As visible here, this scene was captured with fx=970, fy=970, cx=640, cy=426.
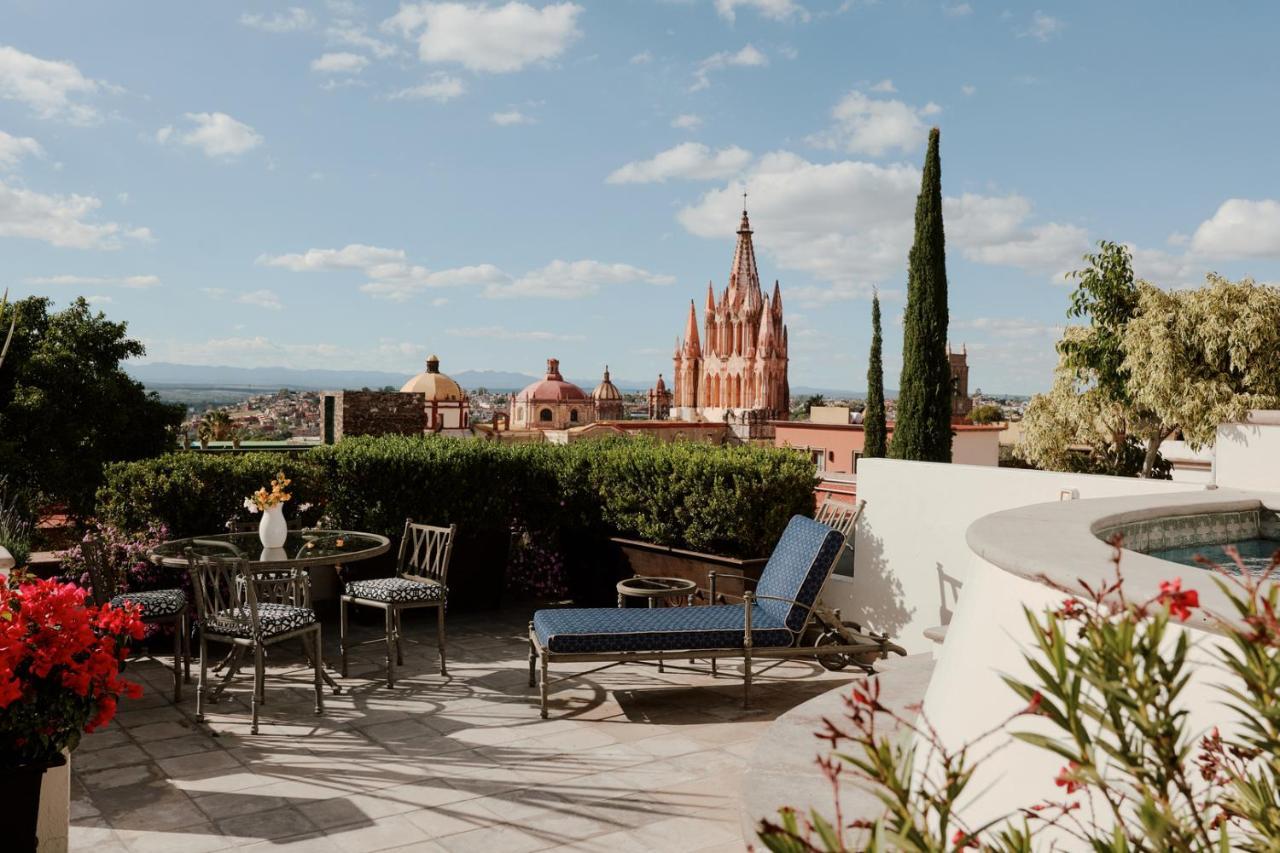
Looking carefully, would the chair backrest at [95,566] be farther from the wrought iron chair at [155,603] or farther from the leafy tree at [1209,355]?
the leafy tree at [1209,355]

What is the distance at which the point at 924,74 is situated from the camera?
18453 millimetres

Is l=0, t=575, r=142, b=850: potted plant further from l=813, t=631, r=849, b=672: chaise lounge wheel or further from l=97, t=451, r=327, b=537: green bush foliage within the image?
l=97, t=451, r=327, b=537: green bush foliage

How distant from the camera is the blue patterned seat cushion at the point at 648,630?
5288mm

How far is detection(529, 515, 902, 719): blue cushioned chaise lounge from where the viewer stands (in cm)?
529

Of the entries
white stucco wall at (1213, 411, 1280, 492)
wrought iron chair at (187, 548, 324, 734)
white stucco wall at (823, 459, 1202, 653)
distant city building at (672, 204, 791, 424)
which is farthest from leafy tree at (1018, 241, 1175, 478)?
distant city building at (672, 204, 791, 424)

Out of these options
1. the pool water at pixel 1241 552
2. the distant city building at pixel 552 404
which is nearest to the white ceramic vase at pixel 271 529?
the pool water at pixel 1241 552

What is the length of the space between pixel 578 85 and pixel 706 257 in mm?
76620

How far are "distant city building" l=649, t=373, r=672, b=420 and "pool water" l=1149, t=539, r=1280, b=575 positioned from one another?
9958 cm

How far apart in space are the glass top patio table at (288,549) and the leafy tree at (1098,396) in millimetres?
12892

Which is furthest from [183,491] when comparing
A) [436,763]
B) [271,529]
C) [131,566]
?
[436,763]

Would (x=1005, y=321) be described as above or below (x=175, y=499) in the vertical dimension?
above

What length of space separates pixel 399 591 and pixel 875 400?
2299 centimetres

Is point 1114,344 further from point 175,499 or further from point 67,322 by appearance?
point 67,322

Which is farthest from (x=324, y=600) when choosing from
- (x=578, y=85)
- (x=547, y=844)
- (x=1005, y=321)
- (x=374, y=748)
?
(x=1005, y=321)
